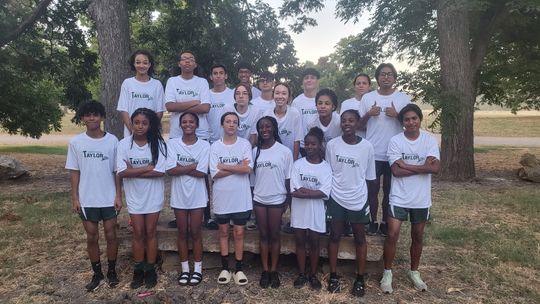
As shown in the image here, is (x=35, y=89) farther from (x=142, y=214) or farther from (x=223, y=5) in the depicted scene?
(x=142, y=214)

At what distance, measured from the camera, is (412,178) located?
4.13m

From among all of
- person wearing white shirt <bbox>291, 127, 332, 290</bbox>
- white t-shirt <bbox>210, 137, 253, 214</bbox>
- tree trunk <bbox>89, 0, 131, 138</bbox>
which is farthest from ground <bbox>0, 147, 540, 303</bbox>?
tree trunk <bbox>89, 0, 131, 138</bbox>

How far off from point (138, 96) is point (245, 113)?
123 cm

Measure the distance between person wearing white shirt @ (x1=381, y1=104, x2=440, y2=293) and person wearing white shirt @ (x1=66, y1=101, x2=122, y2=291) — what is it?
2.85 meters

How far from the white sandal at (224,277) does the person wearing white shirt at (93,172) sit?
129 centimetres

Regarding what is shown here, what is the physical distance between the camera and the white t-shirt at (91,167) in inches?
161

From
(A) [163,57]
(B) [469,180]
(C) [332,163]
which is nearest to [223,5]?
(A) [163,57]

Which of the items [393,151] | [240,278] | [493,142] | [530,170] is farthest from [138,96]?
[493,142]

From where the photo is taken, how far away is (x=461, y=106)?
363 inches

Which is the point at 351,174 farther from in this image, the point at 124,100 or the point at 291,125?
the point at 124,100

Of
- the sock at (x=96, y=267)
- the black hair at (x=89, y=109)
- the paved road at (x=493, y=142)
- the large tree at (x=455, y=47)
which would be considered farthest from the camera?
the paved road at (x=493, y=142)

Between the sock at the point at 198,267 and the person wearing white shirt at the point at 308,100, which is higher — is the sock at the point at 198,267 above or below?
below

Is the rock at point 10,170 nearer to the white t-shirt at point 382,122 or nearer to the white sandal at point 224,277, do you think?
the white sandal at point 224,277

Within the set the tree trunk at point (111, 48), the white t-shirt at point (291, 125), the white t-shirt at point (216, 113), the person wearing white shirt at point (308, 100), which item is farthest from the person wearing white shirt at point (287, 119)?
the tree trunk at point (111, 48)
